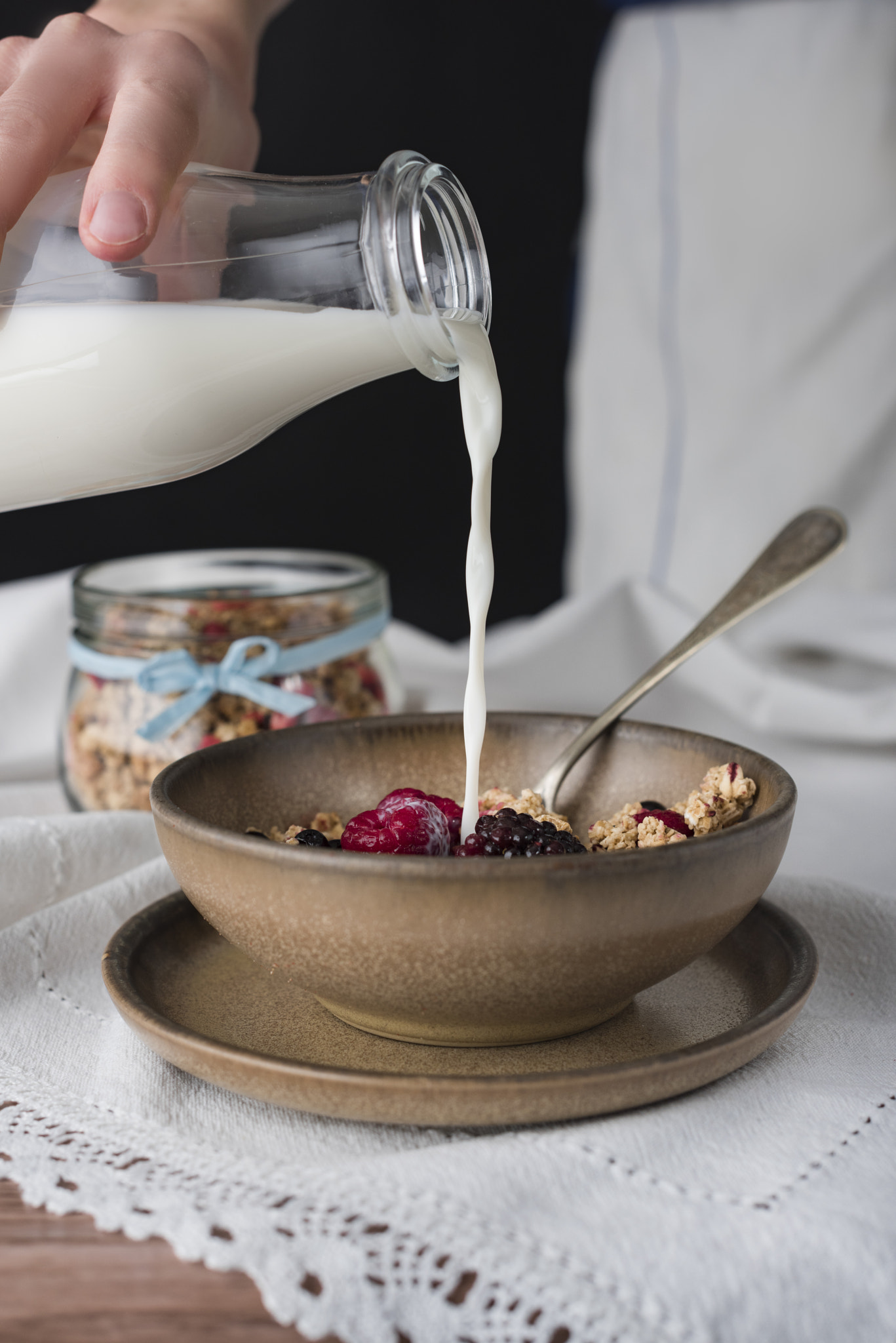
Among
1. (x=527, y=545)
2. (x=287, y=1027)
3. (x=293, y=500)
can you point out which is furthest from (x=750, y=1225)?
(x=527, y=545)

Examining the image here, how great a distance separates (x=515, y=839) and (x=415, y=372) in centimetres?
127

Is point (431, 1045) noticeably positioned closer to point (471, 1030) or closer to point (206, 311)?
point (471, 1030)

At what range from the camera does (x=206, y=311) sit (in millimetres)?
664

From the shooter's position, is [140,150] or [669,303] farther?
[669,303]

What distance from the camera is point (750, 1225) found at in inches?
18.8

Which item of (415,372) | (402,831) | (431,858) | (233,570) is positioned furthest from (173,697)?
(415,372)

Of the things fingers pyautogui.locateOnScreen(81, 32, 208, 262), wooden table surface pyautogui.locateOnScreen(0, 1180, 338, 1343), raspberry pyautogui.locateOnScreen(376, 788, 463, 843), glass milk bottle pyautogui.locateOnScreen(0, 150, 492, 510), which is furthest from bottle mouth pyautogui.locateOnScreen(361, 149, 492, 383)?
wooden table surface pyautogui.locateOnScreen(0, 1180, 338, 1343)

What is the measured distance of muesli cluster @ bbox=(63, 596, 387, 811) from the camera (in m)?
0.99

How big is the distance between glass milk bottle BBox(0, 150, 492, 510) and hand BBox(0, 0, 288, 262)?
0.8 inches

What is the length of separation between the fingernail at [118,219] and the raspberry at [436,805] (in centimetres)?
32

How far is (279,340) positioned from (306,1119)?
39 centimetres

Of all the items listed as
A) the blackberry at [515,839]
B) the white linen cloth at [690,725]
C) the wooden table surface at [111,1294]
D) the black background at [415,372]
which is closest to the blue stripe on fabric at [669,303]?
the white linen cloth at [690,725]

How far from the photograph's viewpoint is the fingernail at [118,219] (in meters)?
0.63

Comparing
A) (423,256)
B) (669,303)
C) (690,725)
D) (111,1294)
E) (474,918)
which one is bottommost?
(690,725)
